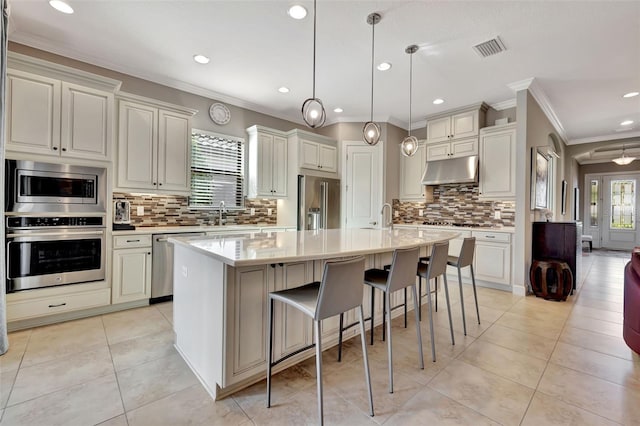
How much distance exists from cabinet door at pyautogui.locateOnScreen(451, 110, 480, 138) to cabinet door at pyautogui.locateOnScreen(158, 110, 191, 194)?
4133 mm

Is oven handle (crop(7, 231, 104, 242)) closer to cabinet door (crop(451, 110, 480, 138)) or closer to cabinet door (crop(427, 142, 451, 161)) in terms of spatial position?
cabinet door (crop(427, 142, 451, 161))

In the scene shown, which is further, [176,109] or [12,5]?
[176,109]

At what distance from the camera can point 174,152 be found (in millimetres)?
3641

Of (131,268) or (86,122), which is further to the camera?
(131,268)

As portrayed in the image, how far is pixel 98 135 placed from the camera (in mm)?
2975

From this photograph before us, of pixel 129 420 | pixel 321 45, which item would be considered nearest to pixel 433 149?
pixel 321 45

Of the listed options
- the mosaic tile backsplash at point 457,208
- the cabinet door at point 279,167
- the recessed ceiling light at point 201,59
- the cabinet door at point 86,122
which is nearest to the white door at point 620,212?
the mosaic tile backsplash at point 457,208

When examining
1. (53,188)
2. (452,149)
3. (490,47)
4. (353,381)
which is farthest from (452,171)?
(53,188)

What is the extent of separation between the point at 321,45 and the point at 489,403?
3270 mm

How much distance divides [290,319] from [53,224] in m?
2.54

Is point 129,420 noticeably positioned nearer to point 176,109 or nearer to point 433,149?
point 176,109

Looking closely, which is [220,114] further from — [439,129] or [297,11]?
[439,129]

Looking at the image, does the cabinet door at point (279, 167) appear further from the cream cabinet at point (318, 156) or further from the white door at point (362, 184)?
the white door at point (362, 184)

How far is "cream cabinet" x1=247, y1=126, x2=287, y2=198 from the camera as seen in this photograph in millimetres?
4477
